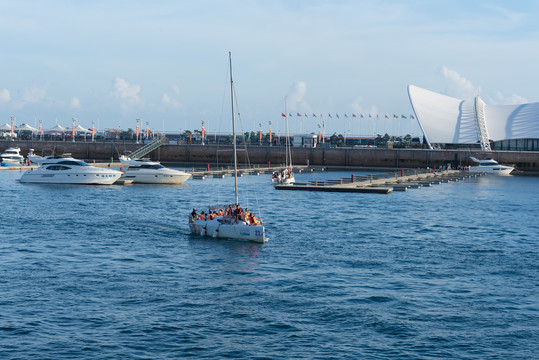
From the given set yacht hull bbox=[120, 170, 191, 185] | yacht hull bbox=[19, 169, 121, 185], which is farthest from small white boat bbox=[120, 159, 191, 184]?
yacht hull bbox=[19, 169, 121, 185]

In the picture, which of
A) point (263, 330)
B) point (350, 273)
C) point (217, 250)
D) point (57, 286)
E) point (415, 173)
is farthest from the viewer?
point (415, 173)

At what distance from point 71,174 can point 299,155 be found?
2551 inches

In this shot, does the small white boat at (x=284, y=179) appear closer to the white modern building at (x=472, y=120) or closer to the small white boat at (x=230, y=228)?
the small white boat at (x=230, y=228)

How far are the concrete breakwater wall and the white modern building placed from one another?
Result: 8.99 m

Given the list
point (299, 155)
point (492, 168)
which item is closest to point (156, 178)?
point (299, 155)

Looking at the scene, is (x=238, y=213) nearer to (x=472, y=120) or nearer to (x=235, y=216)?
(x=235, y=216)

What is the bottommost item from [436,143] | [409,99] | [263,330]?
[263,330]

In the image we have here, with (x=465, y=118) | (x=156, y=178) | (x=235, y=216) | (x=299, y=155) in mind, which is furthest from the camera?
(x=465, y=118)

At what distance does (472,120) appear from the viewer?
145625mm

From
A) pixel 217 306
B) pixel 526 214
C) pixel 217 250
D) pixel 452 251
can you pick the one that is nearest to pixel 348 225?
pixel 452 251

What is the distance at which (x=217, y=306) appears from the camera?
1192 inches

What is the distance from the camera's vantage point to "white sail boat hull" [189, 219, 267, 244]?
43906 mm

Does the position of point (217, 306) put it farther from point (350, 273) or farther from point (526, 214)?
point (526, 214)

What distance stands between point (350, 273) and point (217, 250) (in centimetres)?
927
